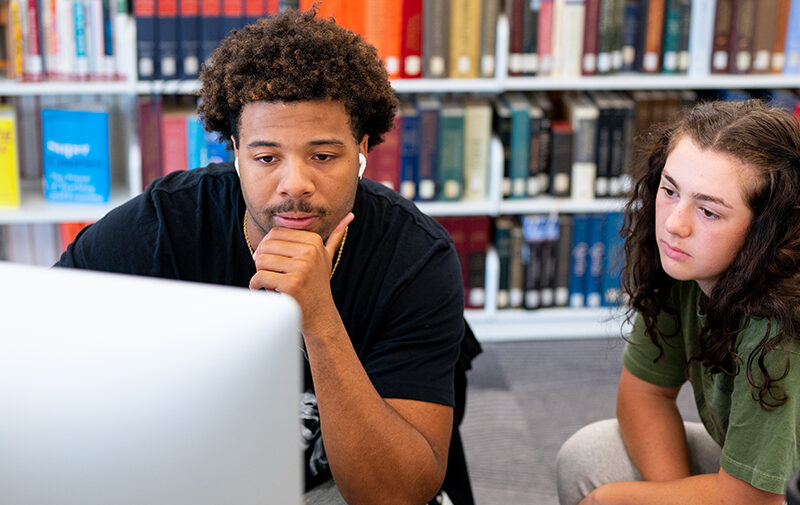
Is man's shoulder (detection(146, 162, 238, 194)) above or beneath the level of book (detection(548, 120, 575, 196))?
above

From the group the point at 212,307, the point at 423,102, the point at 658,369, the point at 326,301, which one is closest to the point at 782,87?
the point at 423,102

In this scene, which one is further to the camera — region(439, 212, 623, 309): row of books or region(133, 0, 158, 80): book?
region(439, 212, 623, 309): row of books

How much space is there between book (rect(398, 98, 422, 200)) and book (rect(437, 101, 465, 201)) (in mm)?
72

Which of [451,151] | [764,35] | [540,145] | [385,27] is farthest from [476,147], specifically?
[764,35]

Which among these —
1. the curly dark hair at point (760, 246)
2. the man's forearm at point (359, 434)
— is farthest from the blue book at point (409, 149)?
the man's forearm at point (359, 434)

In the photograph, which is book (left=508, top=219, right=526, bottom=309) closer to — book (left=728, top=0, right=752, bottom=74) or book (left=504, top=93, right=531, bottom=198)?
book (left=504, top=93, right=531, bottom=198)

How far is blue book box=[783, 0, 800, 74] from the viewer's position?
2.83 m

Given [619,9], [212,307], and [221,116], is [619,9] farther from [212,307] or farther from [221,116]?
[212,307]

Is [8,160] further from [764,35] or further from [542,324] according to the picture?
[764,35]

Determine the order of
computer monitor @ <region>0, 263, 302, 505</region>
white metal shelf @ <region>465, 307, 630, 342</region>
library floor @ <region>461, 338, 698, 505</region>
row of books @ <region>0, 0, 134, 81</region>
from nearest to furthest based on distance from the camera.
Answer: computer monitor @ <region>0, 263, 302, 505</region>
library floor @ <region>461, 338, 698, 505</region>
row of books @ <region>0, 0, 134, 81</region>
white metal shelf @ <region>465, 307, 630, 342</region>

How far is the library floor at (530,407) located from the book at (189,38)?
1195 mm

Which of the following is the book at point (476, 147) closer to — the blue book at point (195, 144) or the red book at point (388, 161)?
the red book at point (388, 161)

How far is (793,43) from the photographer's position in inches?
113

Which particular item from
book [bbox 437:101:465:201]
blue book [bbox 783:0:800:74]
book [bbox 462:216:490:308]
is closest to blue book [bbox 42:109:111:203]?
book [bbox 437:101:465:201]
